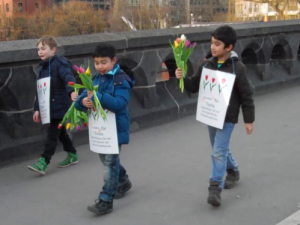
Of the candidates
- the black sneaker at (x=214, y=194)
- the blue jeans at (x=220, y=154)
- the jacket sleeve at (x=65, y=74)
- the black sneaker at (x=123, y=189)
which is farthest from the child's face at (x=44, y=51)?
the black sneaker at (x=214, y=194)

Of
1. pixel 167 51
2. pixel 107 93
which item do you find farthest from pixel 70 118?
pixel 167 51

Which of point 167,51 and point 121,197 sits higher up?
point 167,51

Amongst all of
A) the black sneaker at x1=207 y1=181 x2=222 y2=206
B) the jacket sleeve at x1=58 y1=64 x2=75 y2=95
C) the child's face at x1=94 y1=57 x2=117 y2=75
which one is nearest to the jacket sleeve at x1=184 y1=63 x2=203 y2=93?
the child's face at x1=94 y1=57 x2=117 y2=75

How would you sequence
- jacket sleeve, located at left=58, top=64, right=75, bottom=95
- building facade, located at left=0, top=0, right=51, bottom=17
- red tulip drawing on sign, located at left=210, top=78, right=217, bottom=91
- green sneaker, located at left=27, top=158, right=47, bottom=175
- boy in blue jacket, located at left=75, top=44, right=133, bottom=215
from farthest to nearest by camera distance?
building facade, located at left=0, top=0, right=51, bottom=17 → jacket sleeve, located at left=58, top=64, right=75, bottom=95 → green sneaker, located at left=27, top=158, right=47, bottom=175 → red tulip drawing on sign, located at left=210, top=78, right=217, bottom=91 → boy in blue jacket, located at left=75, top=44, right=133, bottom=215

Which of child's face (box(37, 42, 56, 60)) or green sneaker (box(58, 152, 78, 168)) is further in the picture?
green sneaker (box(58, 152, 78, 168))

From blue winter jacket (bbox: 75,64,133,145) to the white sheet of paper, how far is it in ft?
3.81

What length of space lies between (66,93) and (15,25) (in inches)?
2952

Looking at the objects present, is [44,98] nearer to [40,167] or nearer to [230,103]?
[40,167]

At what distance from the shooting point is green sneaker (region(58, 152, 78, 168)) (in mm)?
5598

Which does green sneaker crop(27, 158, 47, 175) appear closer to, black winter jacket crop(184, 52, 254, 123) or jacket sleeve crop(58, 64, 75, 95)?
jacket sleeve crop(58, 64, 75, 95)

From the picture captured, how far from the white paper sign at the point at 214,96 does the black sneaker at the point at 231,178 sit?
66 cm

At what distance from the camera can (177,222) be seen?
161 inches

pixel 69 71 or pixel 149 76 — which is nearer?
pixel 69 71

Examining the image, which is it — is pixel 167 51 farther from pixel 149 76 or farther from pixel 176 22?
pixel 176 22
